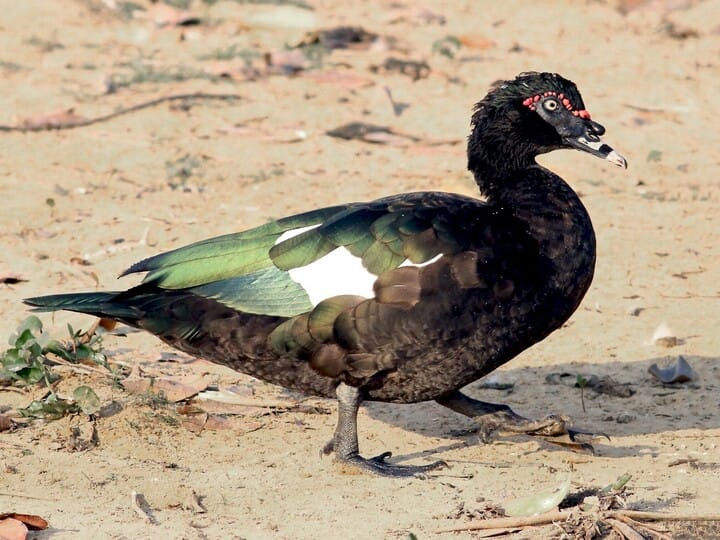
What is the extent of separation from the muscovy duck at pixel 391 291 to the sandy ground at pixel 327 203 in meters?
0.38

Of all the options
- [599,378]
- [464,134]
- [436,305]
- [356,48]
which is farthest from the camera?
[356,48]

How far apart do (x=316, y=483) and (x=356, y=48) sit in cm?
627

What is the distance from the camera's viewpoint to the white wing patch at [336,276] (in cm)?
497

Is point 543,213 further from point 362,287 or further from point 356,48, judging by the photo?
point 356,48

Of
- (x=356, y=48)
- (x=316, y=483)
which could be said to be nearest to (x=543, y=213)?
(x=316, y=483)

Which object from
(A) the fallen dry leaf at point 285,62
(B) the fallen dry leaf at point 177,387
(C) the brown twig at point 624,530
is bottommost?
(B) the fallen dry leaf at point 177,387

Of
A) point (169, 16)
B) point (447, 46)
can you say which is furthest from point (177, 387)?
point (169, 16)

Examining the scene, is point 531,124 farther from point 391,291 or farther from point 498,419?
point 498,419

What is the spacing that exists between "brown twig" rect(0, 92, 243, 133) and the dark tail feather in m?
3.87

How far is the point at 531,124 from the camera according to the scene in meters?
5.42

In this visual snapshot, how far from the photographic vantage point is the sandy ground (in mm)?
4793

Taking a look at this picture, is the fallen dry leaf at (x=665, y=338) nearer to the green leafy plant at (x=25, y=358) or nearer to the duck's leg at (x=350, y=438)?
the duck's leg at (x=350, y=438)

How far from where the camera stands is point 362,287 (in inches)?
196

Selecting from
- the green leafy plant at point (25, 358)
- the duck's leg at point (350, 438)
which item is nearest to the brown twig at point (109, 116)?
the green leafy plant at point (25, 358)
